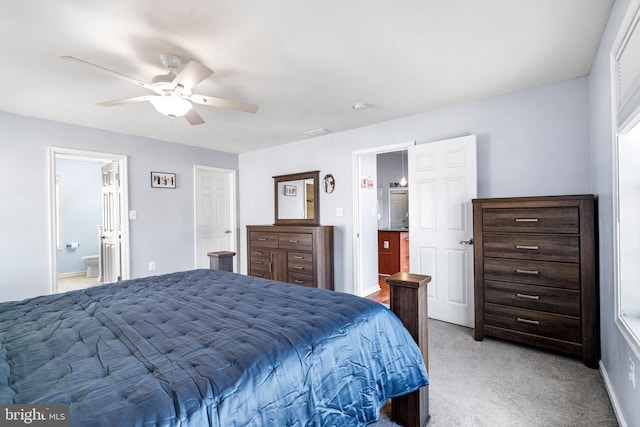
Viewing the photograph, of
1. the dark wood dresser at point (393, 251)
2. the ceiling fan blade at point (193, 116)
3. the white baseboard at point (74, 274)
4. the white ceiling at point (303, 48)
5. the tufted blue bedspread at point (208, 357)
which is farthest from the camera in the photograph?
the white baseboard at point (74, 274)

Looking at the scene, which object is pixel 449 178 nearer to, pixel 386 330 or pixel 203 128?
pixel 386 330

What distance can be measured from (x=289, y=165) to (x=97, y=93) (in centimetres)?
269

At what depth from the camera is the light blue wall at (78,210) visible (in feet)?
19.7

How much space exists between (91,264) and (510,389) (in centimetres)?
696

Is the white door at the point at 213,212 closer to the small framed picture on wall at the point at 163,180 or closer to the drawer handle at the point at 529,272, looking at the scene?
the small framed picture on wall at the point at 163,180

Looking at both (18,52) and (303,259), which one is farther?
(303,259)

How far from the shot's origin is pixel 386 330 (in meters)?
1.53

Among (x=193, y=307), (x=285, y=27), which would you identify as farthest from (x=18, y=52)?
(x=193, y=307)

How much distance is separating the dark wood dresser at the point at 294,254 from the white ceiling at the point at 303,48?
1.75 m

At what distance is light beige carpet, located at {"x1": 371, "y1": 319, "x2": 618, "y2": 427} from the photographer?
5.71 ft

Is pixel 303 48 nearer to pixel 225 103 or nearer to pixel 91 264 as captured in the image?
pixel 225 103

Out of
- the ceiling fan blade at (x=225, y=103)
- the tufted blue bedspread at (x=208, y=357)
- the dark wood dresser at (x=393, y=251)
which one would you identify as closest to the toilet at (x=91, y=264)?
the tufted blue bedspread at (x=208, y=357)

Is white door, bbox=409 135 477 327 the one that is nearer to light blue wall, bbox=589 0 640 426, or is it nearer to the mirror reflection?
light blue wall, bbox=589 0 640 426

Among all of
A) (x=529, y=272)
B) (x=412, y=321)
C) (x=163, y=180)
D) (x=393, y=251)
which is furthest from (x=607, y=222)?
(x=163, y=180)
